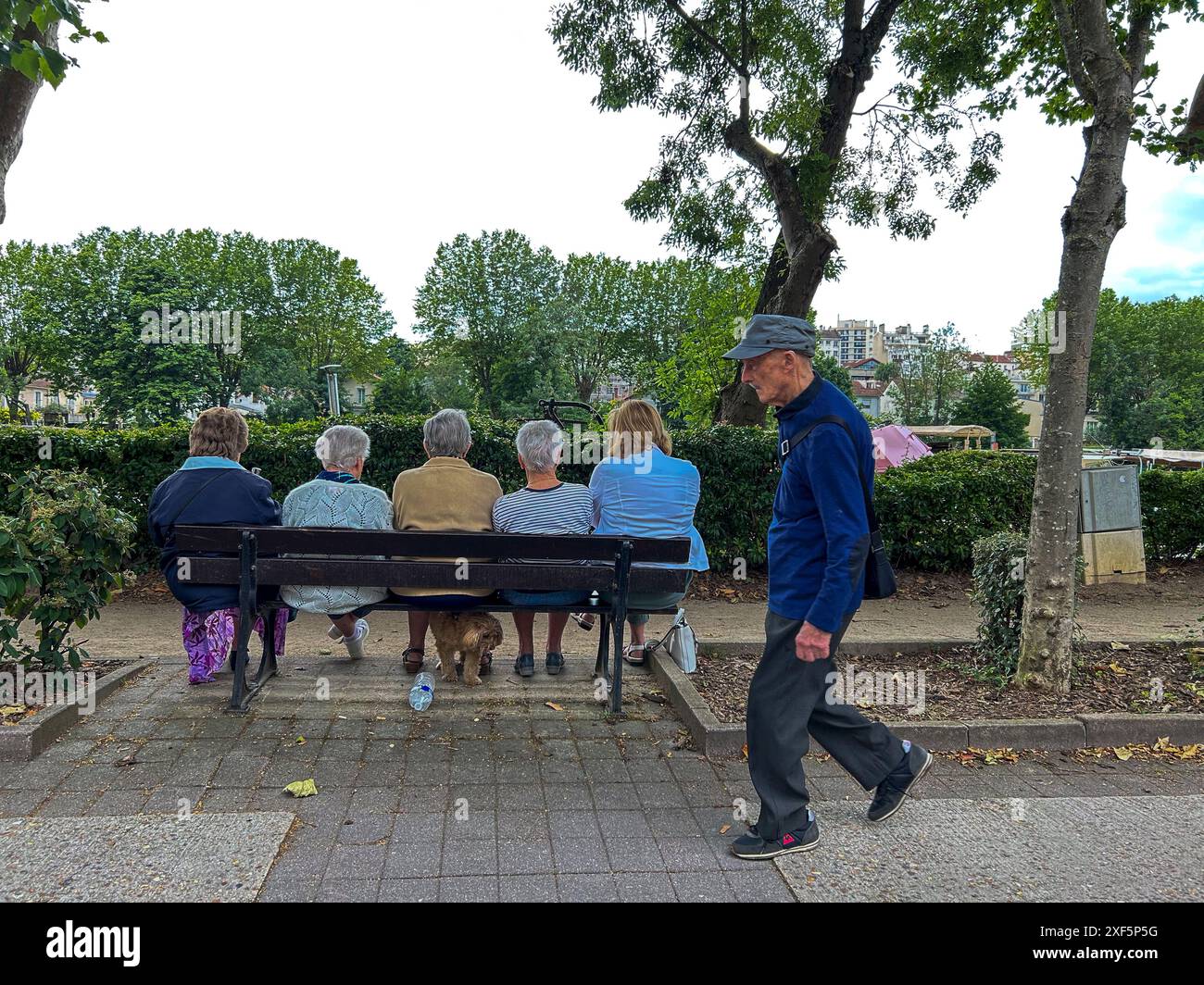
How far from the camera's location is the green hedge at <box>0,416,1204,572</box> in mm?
8492

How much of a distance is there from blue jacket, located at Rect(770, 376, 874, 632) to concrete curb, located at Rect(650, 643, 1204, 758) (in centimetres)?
122

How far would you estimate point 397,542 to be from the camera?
15.3 ft

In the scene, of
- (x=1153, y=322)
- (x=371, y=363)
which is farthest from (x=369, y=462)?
(x=1153, y=322)

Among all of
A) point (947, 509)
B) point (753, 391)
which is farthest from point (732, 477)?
point (753, 391)

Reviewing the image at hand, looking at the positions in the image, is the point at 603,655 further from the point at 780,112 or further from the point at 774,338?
the point at 780,112

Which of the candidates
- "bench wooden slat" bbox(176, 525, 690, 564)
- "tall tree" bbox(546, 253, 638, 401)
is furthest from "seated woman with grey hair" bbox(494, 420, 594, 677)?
"tall tree" bbox(546, 253, 638, 401)

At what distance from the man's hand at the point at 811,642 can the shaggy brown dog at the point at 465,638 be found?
2.32m

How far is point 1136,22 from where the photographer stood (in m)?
6.34

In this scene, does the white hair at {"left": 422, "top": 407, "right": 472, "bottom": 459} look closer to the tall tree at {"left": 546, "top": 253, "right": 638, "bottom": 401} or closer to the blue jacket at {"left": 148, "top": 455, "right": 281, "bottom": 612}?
the blue jacket at {"left": 148, "top": 455, "right": 281, "bottom": 612}

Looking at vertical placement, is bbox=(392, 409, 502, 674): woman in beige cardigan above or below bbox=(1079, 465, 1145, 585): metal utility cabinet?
above

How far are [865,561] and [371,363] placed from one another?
2243 inches

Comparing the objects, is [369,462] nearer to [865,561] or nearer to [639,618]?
[639,618]

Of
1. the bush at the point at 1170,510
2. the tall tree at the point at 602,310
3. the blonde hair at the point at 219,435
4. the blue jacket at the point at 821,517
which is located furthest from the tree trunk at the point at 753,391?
the tall tree at the point at 602,310

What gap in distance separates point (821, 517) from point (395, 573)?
2.31 m
